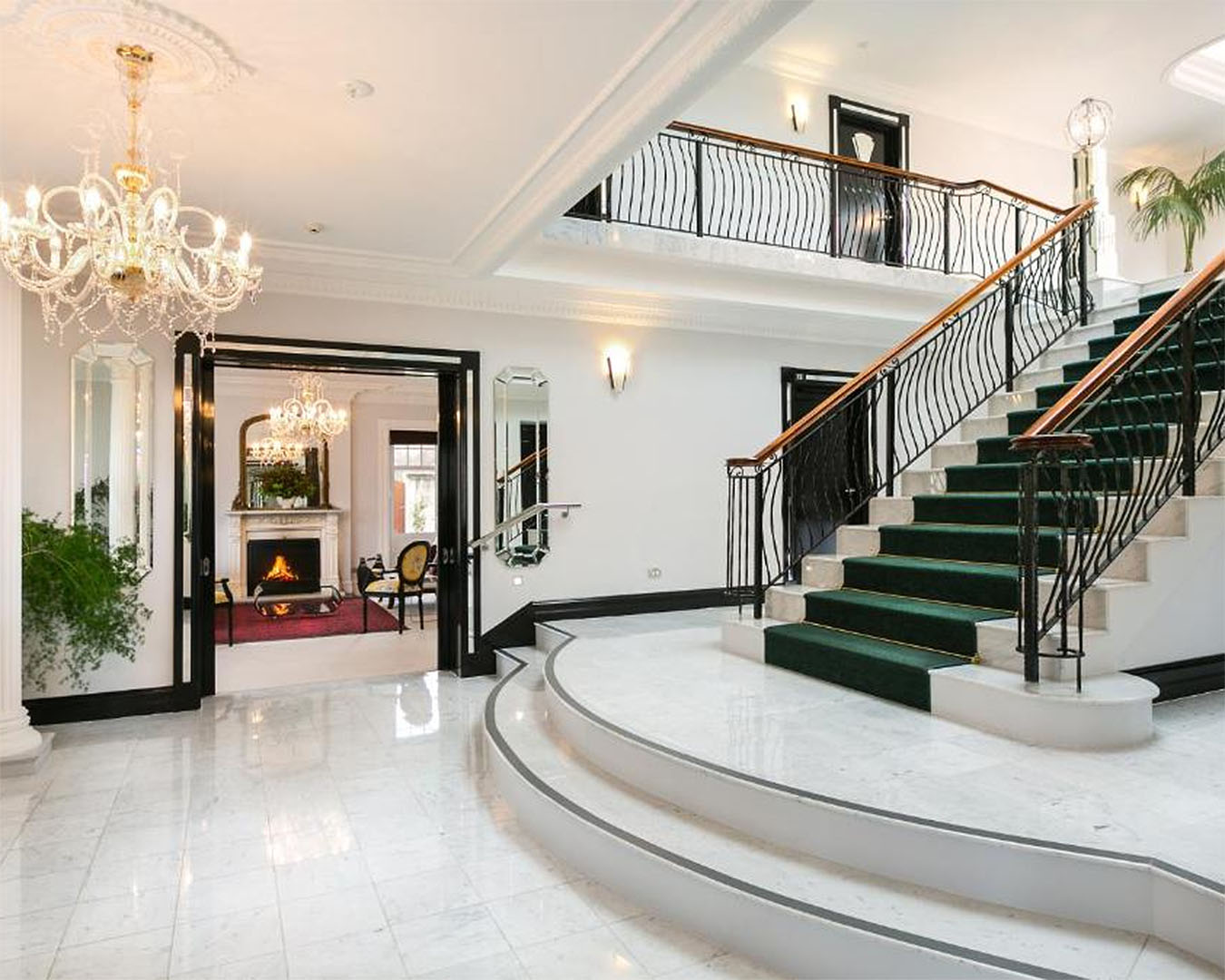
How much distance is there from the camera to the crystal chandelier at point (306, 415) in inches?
400

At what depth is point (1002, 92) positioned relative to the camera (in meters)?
8.98

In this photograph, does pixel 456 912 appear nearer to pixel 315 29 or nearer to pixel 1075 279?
pixel 315 29

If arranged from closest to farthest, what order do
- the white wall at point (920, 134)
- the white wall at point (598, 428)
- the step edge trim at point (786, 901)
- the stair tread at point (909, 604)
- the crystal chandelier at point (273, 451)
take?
the step edge trim at point (786, 901), the stair tread at point (909, 604), the white wall at point (598, 428), the white wall at point (920, 134), the crystal chandelier at point (273, 451)

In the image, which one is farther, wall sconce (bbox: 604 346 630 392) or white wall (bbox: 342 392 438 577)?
white wall (bbox: 342 392 438 577)

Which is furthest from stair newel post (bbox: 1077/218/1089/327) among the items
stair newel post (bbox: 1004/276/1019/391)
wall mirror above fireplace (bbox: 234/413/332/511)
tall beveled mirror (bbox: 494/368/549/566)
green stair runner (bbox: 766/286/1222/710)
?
wall mirror above fireplace (bbox: 234/413/332/511)

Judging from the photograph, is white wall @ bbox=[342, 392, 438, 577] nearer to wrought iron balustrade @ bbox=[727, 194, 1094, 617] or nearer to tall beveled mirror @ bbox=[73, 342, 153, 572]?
wrought iron balustrade @ bbox=[727, 194, 1094, 617]

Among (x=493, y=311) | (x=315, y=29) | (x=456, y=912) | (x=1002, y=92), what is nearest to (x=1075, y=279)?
(x=1002, y=92)

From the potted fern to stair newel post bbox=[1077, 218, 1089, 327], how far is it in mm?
10058

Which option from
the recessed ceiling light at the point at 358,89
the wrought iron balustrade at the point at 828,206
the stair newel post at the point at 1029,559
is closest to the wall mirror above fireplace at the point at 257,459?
the wrought iron balustrade at the point at 828,206

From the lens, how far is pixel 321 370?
5895 mm

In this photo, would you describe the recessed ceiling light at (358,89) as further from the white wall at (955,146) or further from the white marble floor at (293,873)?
the white wall at (955,146)

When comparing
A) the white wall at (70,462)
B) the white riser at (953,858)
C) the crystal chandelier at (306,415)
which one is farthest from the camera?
the crystal chandelier at (306,415)

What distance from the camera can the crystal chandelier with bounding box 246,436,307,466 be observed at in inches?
448

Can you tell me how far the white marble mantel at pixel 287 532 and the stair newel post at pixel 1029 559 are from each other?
10293 mm
